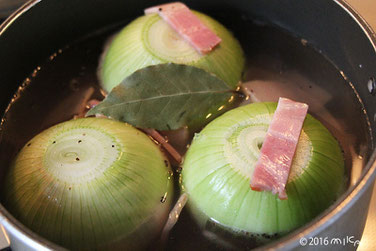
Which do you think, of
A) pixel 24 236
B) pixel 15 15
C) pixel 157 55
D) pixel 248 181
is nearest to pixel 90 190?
pixel 24 236

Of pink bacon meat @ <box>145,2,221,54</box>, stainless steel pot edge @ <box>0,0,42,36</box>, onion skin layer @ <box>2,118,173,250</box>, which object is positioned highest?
stainless steel pot edge @ <box>0,0,42,36</box>

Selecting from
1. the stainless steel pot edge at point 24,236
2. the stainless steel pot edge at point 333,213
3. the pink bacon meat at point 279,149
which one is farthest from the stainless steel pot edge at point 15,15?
the stainless steel pot edge at point 333,213

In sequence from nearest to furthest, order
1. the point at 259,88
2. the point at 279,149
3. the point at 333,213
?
the point at 333,213, the point at 279,149, the point at 259,88

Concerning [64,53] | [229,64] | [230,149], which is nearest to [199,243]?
[230,149]

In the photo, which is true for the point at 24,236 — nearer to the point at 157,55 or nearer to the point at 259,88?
the point at 157,55

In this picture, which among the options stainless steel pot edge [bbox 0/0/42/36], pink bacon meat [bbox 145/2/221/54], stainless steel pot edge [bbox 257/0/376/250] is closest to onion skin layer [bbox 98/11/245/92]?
pink bacon meat [bbox 145/2/221/54]

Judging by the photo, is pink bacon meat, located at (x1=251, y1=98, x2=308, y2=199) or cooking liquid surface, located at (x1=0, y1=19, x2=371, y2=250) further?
cooking liquid surface, located at (x1=0, y1=19, x2=371, y2=250)

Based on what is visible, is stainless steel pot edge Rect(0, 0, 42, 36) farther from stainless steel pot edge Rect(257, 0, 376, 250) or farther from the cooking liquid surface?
stainless steel pot edge Rect(257, 0, 376, 250)
